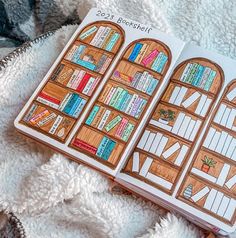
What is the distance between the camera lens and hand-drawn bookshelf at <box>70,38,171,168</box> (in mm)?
549

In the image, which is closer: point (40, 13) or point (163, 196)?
point (163, 196)

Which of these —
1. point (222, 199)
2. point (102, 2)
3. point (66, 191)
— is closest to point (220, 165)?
point (222, 199)

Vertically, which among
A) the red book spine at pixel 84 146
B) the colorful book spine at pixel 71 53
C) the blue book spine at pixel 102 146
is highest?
the colorful book spine at pixel 71 53

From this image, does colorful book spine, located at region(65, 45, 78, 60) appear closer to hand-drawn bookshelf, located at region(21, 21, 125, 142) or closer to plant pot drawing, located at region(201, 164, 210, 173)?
hand-drawn bookshelf, located at region(21, 21, 125, 142)

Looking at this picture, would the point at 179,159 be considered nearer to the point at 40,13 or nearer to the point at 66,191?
the point at 66,191

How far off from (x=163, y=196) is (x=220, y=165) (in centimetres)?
7

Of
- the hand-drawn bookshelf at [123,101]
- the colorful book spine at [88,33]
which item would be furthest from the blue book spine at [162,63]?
the colorful book spine at [88,33]

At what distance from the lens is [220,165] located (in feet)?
1.74

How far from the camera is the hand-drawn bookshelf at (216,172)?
515 millimetres

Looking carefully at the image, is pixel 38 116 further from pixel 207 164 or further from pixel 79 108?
pixel 207 164

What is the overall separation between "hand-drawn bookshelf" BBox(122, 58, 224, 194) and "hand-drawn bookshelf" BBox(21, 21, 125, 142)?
85 mm

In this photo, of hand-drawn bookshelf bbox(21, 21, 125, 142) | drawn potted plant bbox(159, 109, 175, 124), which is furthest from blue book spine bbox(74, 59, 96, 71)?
drawn potted plant bbox(159, 109, 175, 124)

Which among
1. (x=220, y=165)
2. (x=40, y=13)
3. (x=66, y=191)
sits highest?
(x=40, y=13)

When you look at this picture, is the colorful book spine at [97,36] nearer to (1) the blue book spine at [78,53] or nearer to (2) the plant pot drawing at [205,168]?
(1) the blue book spine at [78,53]
